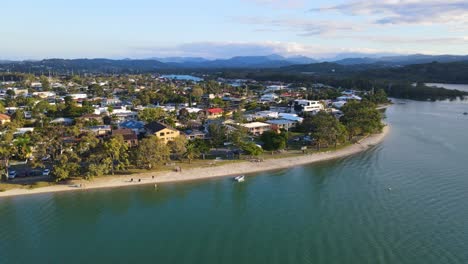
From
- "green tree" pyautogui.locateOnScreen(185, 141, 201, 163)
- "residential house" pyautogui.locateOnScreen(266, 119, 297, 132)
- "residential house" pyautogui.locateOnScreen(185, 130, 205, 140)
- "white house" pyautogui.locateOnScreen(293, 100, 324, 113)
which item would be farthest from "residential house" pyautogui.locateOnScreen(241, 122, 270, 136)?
"white house" pyautogui.locateOnScreen(293, 100, 324, 113)

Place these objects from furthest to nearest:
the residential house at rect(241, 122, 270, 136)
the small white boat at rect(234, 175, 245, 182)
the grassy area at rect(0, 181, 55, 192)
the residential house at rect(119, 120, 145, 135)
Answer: the residential house at rect(241, 122, 270, 136), the residential house at rect(119, 120, 145, 135), the small white boat at rect(234, 175, 245, 182), the grassy area at rect(0, 181, 55, 192)

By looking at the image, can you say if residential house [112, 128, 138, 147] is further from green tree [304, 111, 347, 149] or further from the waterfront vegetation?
green tree [304, 111, 347, 149]

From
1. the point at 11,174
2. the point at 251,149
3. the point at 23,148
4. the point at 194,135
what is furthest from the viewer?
the point at 194,135

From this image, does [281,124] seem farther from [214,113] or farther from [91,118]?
[91,118]

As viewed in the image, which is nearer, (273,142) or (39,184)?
(39,184)

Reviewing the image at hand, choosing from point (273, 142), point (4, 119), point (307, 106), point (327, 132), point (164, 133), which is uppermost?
point (307, 106)

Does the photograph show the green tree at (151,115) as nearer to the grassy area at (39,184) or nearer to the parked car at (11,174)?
the parked car at (11,174)

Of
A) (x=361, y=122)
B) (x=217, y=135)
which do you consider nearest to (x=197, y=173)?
(x=217, y=135)

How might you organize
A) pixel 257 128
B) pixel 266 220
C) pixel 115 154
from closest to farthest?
pixel 266 220
pixel 115 154
pixel 257 128

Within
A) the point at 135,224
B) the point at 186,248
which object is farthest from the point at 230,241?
the point at 135,224
